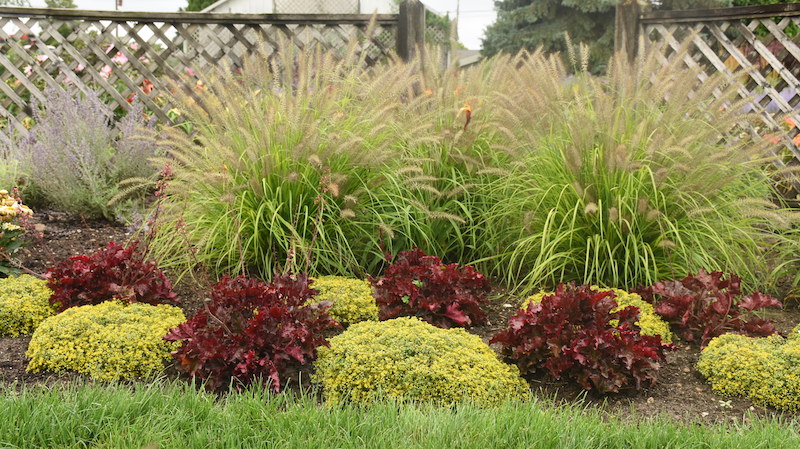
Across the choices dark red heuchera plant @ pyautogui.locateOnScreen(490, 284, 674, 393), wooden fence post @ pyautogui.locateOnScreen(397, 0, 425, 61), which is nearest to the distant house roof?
wooden fence post @ pyautogui.locateOnScreen(397, 0, 425, 61)

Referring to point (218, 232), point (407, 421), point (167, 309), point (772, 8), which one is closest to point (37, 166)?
point (218, 232)

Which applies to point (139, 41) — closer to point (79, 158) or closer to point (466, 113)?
point (79, 158)

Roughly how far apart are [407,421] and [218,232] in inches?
82.5

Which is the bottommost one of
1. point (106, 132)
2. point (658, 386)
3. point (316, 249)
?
point (658, 386)

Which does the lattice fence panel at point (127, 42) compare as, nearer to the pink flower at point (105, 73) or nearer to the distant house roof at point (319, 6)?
the pink flower at point (105, 73)

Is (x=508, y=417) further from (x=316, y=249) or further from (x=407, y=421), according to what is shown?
(x=316, y=249)

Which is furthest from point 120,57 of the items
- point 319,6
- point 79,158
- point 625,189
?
point 319,6

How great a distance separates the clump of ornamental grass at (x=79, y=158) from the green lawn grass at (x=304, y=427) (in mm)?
3421

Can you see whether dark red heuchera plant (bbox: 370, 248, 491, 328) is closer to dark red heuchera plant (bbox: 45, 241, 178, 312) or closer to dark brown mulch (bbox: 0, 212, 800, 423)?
dark brown mulch (bbox: 0, 212, 800, 423)

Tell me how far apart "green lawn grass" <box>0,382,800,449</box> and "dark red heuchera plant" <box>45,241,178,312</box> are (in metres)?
1.11

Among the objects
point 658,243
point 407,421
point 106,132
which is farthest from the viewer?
point 106,132

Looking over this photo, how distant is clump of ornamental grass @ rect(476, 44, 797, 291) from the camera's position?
4.09 metres

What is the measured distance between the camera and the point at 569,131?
438 cm

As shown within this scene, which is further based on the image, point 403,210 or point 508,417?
point 403,210
